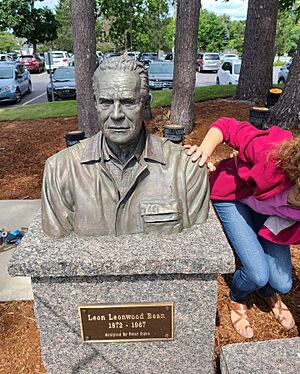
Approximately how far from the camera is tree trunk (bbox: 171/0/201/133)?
21.7 feet

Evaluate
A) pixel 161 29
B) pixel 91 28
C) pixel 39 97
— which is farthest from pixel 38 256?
pixel 161 29

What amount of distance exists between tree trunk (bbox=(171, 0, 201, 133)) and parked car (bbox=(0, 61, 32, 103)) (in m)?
9.83

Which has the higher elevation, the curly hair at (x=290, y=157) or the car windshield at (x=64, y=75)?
the curly hair at (x=290, y=157)

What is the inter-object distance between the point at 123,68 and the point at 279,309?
96.2 inches

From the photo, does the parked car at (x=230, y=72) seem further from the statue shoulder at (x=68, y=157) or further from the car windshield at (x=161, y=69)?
the statue shoulder at (x=68, y=157)

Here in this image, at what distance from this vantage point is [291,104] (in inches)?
241

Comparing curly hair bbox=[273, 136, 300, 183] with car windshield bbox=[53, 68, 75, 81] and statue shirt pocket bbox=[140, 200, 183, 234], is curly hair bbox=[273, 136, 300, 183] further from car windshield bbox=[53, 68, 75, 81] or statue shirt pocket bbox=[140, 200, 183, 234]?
car windshield bbox=[53, 68, 75, 81]

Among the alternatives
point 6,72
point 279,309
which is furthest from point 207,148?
point 6,72

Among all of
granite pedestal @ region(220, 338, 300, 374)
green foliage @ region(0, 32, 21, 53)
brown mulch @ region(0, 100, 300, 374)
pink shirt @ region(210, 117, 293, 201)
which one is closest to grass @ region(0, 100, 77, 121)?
brown mulch @ region(0, 100, 300, 374)

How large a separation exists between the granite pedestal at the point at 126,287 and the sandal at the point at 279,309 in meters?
0.90

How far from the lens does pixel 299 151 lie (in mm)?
2236

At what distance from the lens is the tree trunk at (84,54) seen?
6488 mm

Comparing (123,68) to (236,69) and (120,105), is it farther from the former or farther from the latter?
(236,69)

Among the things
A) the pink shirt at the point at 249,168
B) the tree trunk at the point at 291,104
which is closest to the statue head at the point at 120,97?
the pink shirt at the point at 249,168
